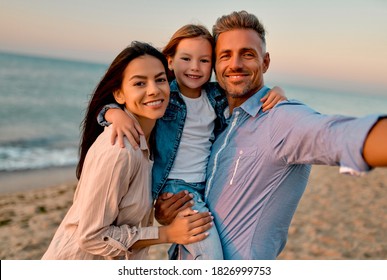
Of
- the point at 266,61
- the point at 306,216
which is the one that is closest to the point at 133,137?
the point at 266,61

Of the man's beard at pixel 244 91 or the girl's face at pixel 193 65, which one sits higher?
the girl's face at pixel 193 65

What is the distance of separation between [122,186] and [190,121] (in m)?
0.82

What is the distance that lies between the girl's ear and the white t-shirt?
0.48 m

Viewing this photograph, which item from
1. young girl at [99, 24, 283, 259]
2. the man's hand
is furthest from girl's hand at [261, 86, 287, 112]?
the man's hand

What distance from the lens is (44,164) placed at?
10977mm

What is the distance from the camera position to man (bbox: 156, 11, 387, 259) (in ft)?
6.73

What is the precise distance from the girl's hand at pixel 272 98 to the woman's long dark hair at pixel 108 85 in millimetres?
653

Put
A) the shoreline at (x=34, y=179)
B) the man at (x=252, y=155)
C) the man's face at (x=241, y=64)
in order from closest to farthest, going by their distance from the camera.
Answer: the man at (x=252, y=155) < the man's face at (x=241, y=64) < the shoreline at (x=34, y=179)

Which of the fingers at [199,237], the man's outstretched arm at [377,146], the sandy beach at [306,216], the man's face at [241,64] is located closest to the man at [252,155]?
the man's face at [241,64]

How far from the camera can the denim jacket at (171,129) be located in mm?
2662

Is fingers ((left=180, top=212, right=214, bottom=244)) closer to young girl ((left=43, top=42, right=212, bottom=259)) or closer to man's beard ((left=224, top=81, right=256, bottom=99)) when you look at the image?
young girl ((left=43, top=42, right=212, bottom=259))

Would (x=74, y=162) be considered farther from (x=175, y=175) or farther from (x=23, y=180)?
(x=175, y=175)

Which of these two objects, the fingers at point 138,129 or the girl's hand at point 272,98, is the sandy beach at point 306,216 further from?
the girl's hand at point 272,98
